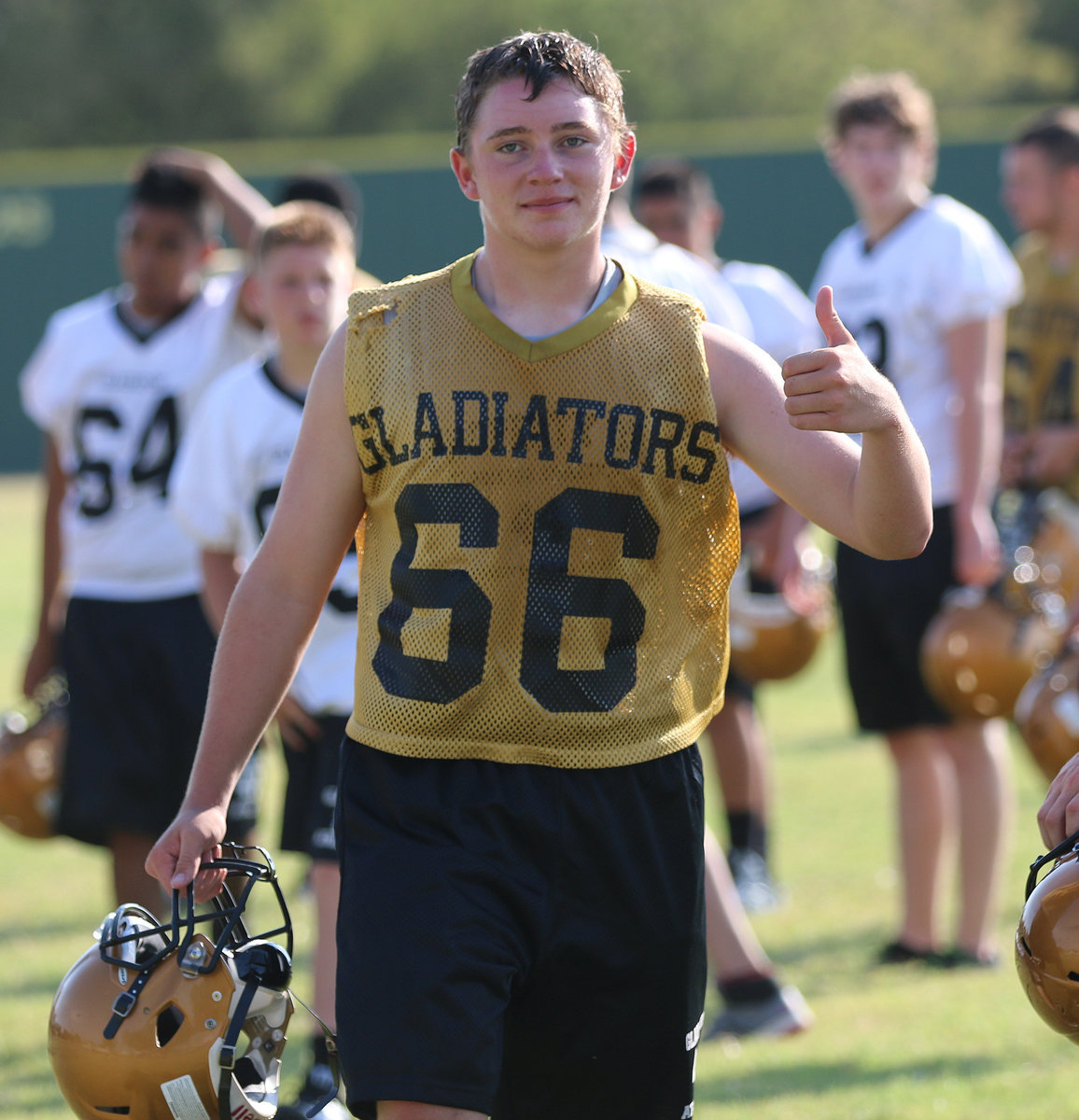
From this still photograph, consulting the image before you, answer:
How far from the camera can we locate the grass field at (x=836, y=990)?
4207mm

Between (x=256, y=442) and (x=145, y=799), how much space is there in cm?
127

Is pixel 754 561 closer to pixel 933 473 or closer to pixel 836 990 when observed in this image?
pixel 933 473

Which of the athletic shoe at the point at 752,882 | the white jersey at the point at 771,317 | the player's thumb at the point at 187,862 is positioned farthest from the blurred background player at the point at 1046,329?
the player's thumb at the point at 187,862

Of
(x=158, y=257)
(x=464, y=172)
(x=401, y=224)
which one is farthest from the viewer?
(x=401, y=224)

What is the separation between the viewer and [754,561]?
6730 millimetres

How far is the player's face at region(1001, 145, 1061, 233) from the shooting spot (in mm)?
5980

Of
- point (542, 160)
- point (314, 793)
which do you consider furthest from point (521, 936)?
point (314, 793)

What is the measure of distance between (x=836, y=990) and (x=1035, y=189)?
277 centimetres

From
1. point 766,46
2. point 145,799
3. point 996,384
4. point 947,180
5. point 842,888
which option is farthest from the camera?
point 766,46

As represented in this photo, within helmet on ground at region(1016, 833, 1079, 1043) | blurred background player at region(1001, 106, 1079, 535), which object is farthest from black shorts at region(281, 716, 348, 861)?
blurred background player at region(1001, 106, 1079, 535)

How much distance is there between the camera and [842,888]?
20.8ft

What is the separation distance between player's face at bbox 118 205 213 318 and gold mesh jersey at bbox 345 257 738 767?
8.71 feet

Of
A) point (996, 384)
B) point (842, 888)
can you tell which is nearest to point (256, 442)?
point (996, 384)

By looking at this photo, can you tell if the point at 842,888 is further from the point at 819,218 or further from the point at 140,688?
the point at 819,218
